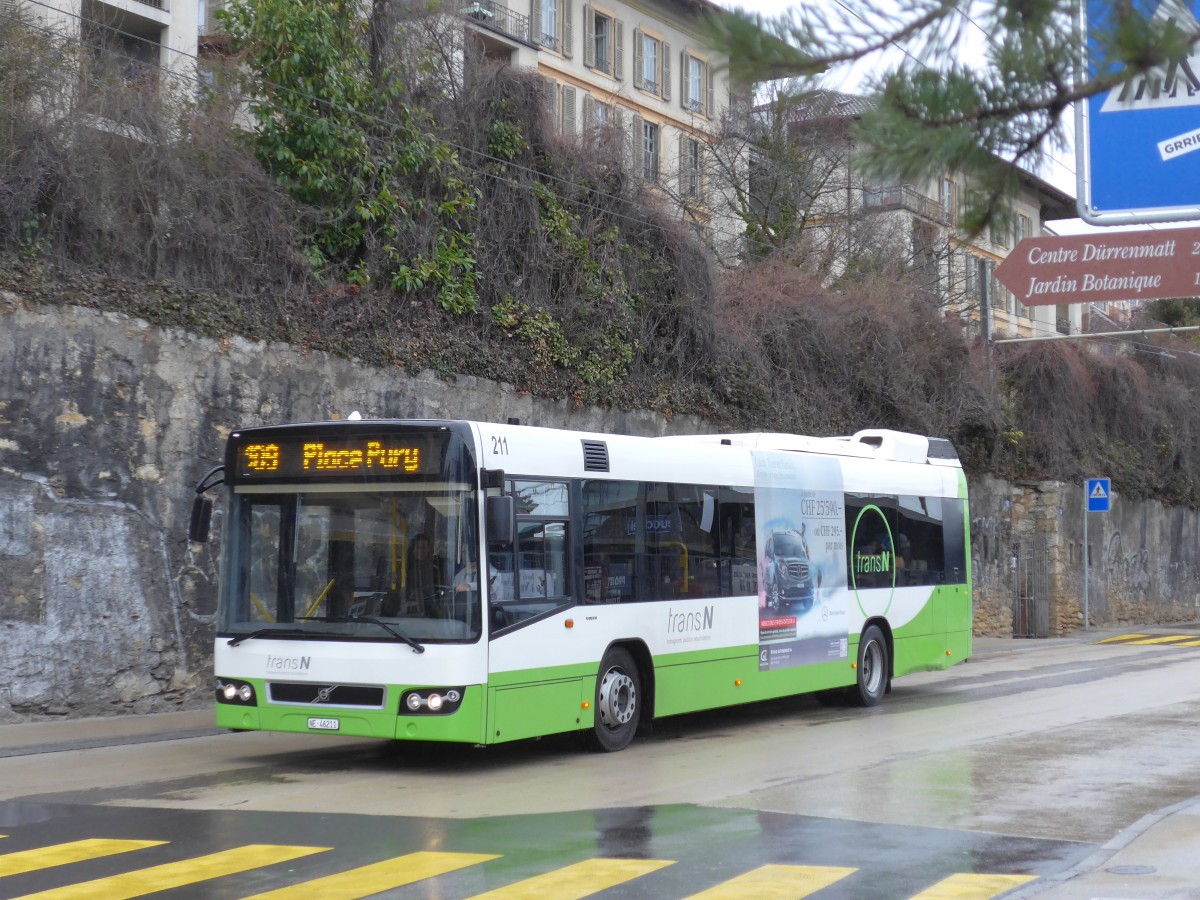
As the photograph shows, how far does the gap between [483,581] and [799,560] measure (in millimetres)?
5265

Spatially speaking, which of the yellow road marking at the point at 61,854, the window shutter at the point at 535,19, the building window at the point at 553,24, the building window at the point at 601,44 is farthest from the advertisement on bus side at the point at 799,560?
the building window at the point at 601,44

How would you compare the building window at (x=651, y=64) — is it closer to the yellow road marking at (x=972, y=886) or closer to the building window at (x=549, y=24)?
the building window at (x=549, y=24)

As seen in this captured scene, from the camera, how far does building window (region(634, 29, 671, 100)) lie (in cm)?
4594

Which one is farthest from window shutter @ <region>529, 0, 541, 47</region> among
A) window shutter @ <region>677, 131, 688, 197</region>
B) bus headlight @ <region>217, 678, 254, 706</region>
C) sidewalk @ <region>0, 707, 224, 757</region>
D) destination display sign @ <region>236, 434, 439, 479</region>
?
bus headlight @ <region>217, 678, 254, 706</region>

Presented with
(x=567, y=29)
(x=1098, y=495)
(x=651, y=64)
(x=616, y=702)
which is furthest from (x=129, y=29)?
(x=616, y=702)

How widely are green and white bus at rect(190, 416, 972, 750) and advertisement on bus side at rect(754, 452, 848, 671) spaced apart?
0.09m

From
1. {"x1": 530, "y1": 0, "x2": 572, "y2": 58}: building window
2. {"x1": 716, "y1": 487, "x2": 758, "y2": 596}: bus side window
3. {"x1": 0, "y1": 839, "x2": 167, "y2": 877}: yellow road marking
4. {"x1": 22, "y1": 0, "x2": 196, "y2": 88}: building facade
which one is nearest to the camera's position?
{"x1": 0, "y1": 839, "x2": 167, "y2": 877}: yellow road marking

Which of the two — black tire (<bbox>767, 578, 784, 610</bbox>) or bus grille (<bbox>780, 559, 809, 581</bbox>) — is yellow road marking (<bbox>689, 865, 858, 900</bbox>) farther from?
bus grille (<bbox>780, 559, 809, 581</bbox>)

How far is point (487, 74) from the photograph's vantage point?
866 inches

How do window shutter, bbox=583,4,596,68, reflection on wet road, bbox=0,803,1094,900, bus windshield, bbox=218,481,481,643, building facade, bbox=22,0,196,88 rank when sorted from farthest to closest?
window shutter, bbox=583,4,596,68
building facade, bbox=22,0,196,88
bus windshield, bbox=218,481,481,643
reflection on wet road, bbox=0,803,1094,900

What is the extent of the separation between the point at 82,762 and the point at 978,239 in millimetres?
9403

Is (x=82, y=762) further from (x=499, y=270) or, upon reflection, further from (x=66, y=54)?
(x=499, y=270)

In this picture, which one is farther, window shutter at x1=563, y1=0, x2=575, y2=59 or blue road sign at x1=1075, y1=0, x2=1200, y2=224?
window shutter at x1=563, y1=0, x2=575, y2=59

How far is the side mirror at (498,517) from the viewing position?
432 inches
